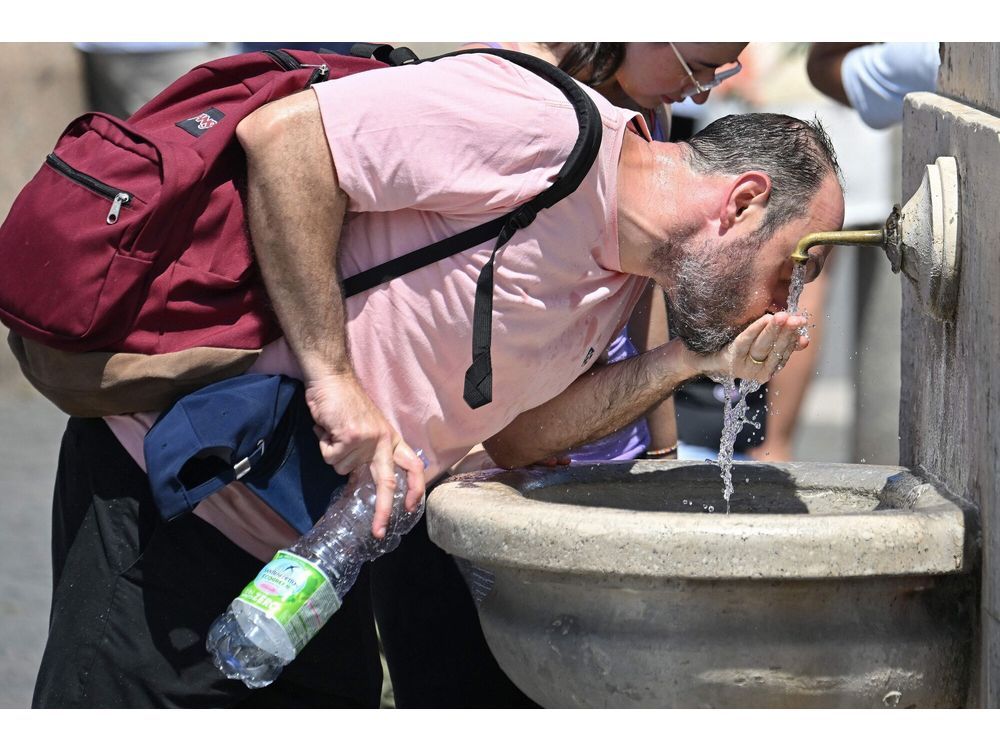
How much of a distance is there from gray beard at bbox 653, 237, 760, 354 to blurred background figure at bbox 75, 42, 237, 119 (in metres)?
4.61

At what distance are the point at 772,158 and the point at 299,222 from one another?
→ 766 mm

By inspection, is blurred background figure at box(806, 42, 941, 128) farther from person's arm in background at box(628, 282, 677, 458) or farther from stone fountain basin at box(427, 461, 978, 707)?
stone fountain basin at box(427, 461, 978, 707)

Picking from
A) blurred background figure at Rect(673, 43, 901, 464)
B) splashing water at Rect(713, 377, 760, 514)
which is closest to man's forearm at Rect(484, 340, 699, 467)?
splashing water at Rect(713, 377, 760, 514)

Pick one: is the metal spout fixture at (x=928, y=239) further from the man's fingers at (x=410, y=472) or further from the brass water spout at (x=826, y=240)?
the man's fingers at (x=410, y=472)

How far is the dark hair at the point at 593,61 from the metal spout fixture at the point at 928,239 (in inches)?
29.0

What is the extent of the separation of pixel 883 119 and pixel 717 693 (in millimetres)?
3043

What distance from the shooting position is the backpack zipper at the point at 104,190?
205 centimetres

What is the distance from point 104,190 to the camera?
Answer: 2.07 metres

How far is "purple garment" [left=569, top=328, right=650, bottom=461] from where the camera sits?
3.02 m

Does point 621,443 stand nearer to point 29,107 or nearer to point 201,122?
point 201,122

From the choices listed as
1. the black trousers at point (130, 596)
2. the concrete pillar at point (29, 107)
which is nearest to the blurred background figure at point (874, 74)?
the black trousers at point (130, 596)

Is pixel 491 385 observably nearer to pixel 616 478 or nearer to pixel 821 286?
pixel 616 478

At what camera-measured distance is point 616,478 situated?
269 centimetres

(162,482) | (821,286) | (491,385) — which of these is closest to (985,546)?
(491,385)
